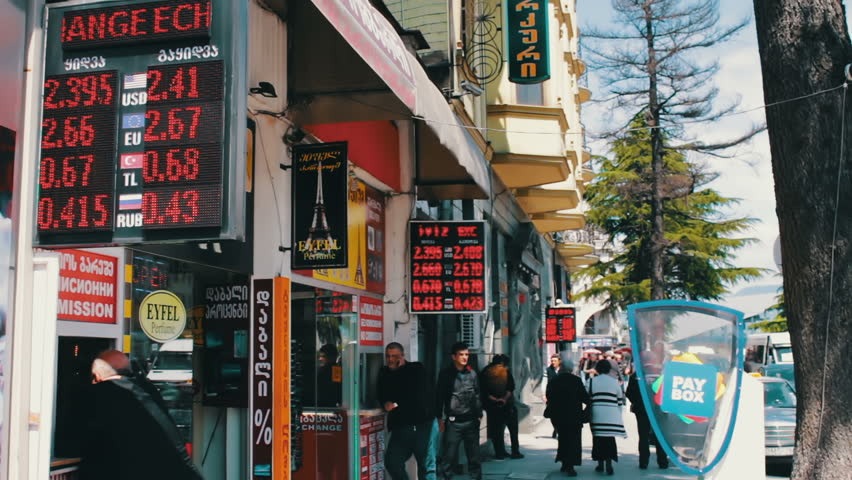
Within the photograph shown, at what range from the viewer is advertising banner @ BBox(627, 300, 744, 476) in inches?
291

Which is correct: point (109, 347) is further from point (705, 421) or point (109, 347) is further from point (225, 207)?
point (705, 421)

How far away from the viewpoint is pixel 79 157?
472cm

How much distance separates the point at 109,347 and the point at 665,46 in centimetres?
2081

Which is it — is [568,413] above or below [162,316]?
below

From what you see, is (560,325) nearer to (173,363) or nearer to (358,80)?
(358,80)

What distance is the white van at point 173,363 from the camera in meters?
6.55

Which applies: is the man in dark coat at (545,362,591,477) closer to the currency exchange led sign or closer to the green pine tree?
the currency exchange led sign

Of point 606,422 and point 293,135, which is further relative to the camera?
point 606,422

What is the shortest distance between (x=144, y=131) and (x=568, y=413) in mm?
9869

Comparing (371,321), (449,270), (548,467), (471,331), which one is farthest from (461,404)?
(471,331)

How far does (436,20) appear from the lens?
43.9 ft

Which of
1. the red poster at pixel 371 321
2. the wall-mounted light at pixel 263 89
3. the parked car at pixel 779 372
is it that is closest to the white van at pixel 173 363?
the wall-mounted light at pixel 263 89

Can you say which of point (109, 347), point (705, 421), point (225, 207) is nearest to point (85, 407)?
point (109, 347)

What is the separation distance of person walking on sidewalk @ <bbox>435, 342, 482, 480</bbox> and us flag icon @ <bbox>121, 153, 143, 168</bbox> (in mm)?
7379
